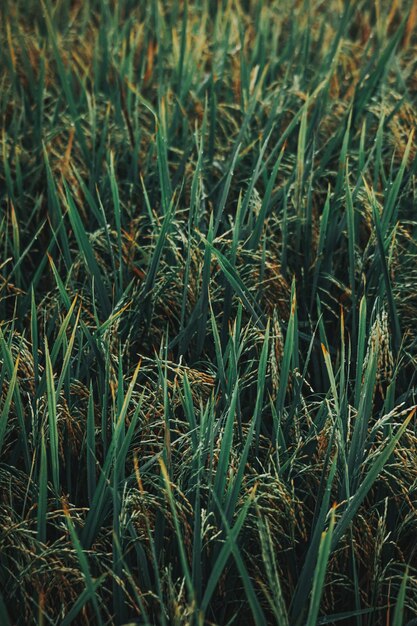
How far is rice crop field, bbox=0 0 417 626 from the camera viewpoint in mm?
1126

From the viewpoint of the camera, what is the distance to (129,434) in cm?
116

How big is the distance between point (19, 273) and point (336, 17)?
1.51 metres

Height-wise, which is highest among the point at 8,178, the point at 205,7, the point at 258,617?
the point at 205,7

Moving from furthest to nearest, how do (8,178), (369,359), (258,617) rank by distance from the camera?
1. (8,178)
2. (369,359)
3. (258,617)

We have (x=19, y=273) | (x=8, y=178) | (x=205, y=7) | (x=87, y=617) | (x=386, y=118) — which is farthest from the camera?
(x=205, y=7)

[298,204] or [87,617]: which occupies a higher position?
[298,204]

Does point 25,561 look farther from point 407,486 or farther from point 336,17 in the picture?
point 336,17

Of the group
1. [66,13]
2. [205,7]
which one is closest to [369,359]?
[205,7]

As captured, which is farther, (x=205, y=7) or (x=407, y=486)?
(x=205, y=7)

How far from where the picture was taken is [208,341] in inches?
61.2

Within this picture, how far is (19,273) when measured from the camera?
64.5 inches

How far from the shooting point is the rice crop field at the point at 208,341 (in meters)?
1.13

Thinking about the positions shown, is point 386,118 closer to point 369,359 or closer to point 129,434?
point 369,359

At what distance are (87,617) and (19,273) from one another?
727mm
